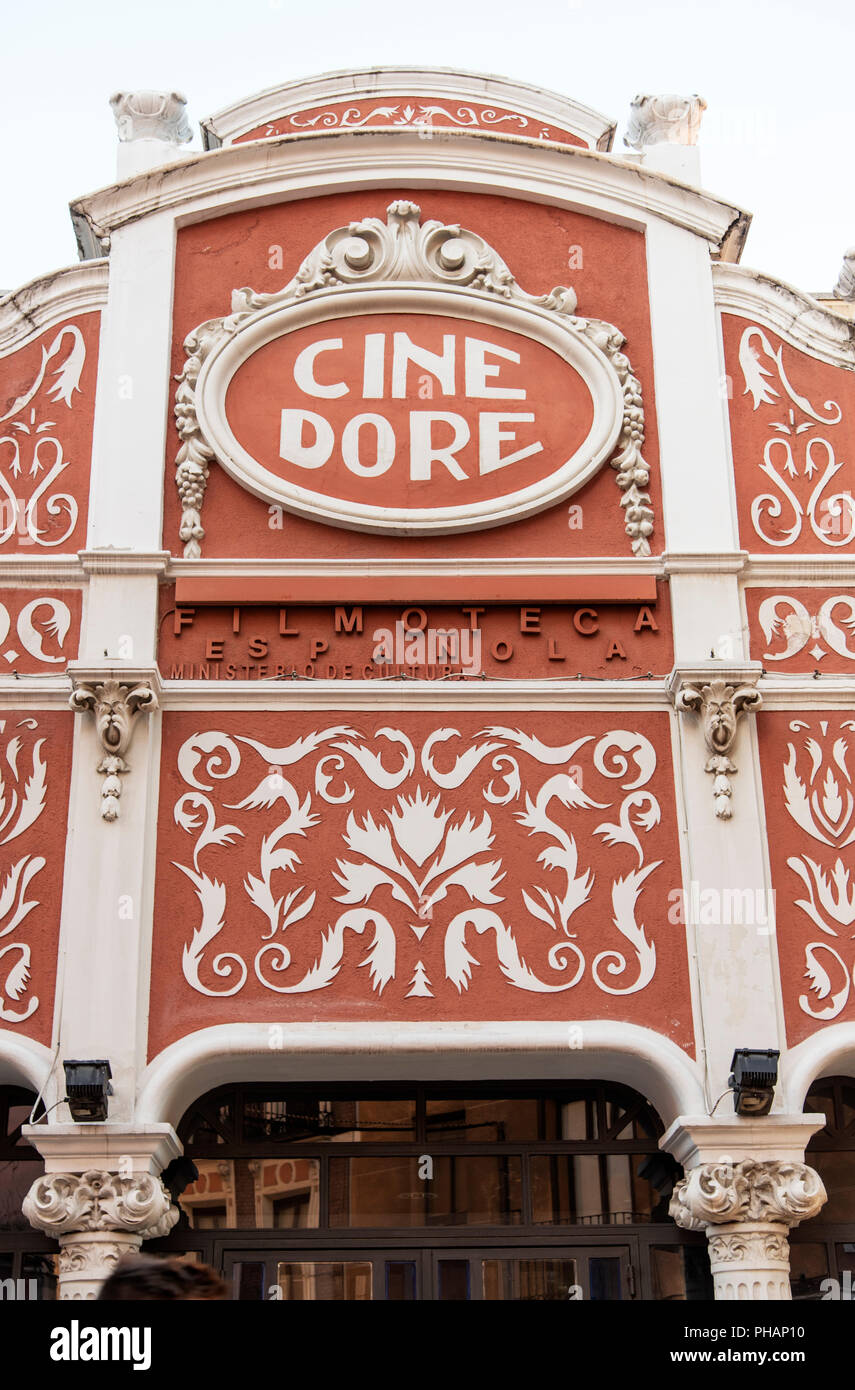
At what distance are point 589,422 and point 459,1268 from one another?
537cm

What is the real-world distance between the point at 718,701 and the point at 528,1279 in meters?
3.58

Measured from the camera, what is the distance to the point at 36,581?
983 centimetres

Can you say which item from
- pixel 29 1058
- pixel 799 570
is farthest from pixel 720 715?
pixel 29 1058

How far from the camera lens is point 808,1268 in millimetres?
9195

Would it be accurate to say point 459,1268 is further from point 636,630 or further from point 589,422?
point 589,422

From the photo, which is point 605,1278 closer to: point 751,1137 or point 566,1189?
point 566,1189

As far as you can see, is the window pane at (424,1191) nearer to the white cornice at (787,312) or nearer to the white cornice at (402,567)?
the white cornice at (402,567)

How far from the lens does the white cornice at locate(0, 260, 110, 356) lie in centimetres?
1053

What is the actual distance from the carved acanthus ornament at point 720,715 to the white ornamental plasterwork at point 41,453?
4.09 metres

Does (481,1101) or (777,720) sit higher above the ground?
(777,720)

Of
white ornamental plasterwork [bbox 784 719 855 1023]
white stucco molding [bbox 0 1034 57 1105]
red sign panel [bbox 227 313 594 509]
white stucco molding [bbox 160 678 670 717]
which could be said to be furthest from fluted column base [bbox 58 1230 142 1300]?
red sign panel [bbox 227 313 594 509]
